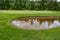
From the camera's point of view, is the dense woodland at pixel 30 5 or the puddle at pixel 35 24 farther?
the dense woodland at pixel 30 5

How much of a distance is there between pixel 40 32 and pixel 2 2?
16.9 m

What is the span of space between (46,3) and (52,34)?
16472 millimetres

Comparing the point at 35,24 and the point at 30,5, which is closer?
the point at 35,24

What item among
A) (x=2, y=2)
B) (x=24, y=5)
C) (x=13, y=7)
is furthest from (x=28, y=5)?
(x=2, y=2)

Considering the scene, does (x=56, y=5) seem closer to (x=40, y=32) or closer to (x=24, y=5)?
(x=24, y=5)

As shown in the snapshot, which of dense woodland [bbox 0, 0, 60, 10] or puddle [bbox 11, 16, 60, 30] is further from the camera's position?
dense woodland [bbox 0, 0, 60, 10]

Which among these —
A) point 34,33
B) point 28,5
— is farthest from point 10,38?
point 28,5

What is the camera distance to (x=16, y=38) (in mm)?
7590

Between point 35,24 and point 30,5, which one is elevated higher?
point 35,24

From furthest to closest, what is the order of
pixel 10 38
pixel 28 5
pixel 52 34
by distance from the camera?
pixel 28 5
pixel 52 34
pixel 10 38

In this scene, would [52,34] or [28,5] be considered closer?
[52,34]

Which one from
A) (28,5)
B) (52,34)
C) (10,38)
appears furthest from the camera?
(28,5)

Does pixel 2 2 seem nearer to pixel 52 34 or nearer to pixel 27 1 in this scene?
pixel 27 1

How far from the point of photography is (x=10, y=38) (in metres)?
7.58
